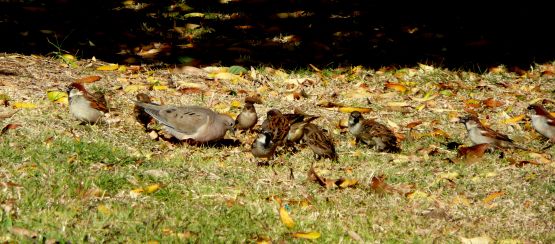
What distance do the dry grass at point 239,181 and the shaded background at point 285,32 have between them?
6.32 feet

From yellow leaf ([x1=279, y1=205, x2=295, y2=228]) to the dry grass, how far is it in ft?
0.14

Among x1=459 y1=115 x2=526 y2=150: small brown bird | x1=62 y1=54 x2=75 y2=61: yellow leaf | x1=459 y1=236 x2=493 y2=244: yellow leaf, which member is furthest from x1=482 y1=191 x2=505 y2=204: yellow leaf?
x1=62 y1=54 x2=75 y2=61: yellow leaf

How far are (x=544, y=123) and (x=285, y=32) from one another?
575 cm

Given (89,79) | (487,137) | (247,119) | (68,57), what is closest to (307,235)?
(247,119)

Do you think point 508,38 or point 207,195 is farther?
point 508,38

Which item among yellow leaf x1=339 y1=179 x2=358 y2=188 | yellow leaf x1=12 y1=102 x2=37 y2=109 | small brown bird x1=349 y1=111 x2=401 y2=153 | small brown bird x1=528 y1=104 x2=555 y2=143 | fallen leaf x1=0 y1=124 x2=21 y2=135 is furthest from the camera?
small brown bird x1=528 y1=104 x2=555 y2=143

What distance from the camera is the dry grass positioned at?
20.9ft

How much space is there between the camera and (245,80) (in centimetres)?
1199

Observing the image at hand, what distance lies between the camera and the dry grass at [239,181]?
638cm

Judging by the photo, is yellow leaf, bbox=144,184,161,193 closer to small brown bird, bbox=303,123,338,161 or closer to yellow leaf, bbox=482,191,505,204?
small brown bird, bbox=303,123,338,161

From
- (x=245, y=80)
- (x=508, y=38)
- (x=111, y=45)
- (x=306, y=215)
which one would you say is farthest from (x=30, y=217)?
(x=508, y=38)

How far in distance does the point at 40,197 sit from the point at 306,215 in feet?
6.94

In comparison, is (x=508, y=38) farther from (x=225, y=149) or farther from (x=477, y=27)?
(x=225, y=149)

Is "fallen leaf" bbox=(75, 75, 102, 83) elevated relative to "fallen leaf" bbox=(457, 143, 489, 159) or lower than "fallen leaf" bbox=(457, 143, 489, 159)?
lower
